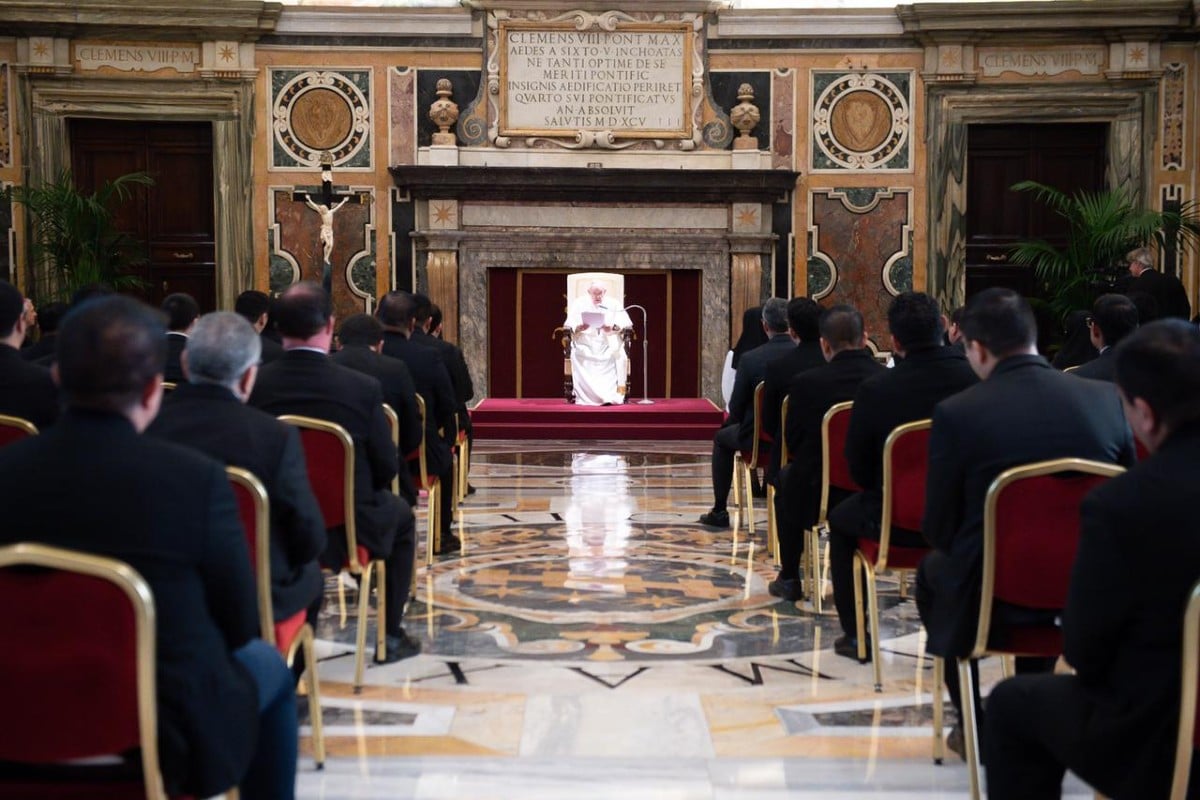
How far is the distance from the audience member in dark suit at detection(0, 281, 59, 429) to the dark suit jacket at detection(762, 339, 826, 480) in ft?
9.48

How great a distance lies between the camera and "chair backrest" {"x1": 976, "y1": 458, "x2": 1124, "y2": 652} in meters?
3.05

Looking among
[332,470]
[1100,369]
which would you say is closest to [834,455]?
[1100,369]

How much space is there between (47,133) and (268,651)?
11.3 metres

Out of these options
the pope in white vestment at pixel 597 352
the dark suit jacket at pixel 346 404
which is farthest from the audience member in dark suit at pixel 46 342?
the pope in white vestment at pixel 597 352

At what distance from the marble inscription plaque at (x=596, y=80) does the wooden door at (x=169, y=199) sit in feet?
9.60

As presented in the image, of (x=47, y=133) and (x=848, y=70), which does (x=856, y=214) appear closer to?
(x=848, y=70)

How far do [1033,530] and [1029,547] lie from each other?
0.04 meters

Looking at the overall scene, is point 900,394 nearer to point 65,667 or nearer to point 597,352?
point 65,667

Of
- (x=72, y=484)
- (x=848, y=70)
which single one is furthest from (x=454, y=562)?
(x=848, y=70)

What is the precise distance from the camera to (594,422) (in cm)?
1173

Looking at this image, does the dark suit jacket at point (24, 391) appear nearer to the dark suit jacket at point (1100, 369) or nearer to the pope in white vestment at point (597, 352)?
the dark suit jacket at point (1100, 369)

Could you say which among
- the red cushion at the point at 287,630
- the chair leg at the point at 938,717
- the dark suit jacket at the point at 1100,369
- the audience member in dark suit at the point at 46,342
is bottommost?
the chair leg at the point at 938,717

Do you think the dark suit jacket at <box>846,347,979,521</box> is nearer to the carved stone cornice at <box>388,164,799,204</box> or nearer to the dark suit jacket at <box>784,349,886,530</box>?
the dark suit jacket at <box>784,349,886,530</box>

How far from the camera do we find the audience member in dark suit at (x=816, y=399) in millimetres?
5219
